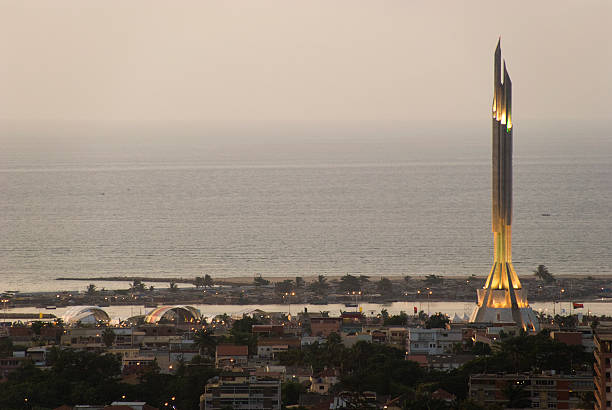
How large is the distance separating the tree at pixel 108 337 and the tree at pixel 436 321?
31.7 feet

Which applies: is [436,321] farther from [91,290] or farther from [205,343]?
[91,290]

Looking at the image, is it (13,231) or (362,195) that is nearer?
(13,231)

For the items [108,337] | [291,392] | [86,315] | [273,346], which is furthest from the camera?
[86,315]

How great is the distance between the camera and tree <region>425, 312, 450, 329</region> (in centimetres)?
5707

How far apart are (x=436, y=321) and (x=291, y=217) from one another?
60.5 meters

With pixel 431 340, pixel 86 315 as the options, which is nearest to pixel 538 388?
pixel 431 340

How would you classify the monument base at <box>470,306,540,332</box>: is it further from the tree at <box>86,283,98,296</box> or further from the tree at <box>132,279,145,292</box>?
the tree at <box>86,283,98,296</box>

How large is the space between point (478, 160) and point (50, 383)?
13917cm

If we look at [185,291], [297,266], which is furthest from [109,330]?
[297,266]

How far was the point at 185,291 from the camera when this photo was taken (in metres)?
73.4

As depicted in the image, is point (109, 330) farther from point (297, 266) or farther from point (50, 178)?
point (50, 178)

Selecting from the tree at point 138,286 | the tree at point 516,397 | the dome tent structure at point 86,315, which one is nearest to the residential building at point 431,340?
the tree at point 516,397

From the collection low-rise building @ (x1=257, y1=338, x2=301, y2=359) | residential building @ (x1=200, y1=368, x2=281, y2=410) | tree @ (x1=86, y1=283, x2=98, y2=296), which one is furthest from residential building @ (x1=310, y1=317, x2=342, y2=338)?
tree @ (x1=86, y1=283, x2=98, y2=296)

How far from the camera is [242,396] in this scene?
43.2 meters
